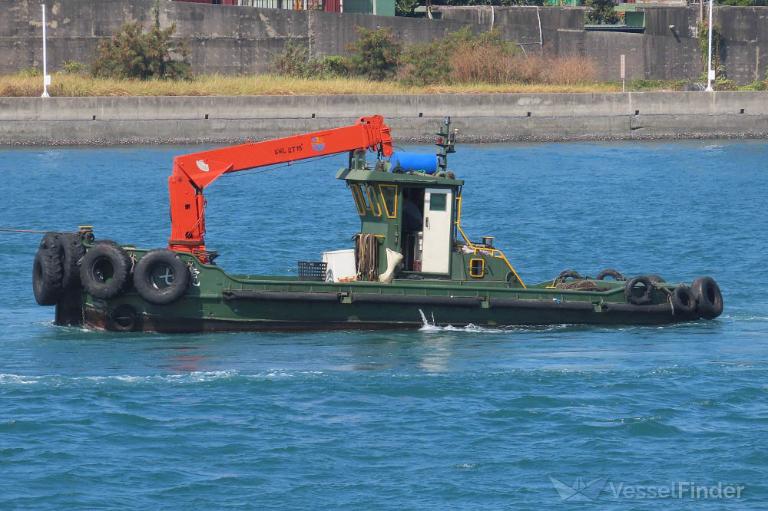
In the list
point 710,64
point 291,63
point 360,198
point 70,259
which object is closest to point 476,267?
point 360,198

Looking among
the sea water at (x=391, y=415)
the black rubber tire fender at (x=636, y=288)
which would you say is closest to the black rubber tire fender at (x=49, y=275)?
the sea water at (x=391, y=415)

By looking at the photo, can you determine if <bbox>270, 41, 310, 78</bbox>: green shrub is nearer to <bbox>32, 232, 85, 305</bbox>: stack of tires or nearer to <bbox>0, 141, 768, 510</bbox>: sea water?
<bbox>0, 141, 768, 510</bbox>: sea water

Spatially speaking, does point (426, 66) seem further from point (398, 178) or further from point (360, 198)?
point (398, 178)

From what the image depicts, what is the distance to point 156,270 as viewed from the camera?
749 inches

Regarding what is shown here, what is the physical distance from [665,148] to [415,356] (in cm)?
3315

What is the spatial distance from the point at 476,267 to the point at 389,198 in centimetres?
152

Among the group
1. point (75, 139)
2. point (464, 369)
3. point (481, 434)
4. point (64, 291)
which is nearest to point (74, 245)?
point (64, 291)

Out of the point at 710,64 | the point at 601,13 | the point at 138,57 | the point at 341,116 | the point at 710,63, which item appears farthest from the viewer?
the point at 601,13

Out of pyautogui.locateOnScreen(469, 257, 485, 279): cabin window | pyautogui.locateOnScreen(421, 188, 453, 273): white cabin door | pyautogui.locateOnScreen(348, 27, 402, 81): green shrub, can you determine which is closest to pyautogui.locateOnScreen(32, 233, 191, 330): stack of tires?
pyautogui.locateOnScreen(421, 188, 453, 273): white cabin door

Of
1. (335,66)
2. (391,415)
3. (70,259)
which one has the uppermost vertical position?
(335,66)

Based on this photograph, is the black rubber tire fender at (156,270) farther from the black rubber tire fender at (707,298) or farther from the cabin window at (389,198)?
the black rubber tire fender at (707,298)

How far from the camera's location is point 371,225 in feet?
65.9

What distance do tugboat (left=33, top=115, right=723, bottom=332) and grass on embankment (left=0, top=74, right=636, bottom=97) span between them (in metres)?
31.5

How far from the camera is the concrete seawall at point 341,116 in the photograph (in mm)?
49031
